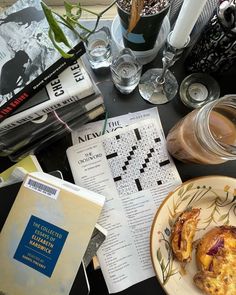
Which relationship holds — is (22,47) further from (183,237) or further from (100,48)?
(183,237)

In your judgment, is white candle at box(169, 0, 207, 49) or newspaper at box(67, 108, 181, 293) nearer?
white candle at box(169, 0, 207, 49)

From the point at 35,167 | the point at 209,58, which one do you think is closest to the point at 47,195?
the point at 35,167

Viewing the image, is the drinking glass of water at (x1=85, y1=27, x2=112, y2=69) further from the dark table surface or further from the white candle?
the white candle

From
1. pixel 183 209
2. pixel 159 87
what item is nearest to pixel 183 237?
pixel 183 209

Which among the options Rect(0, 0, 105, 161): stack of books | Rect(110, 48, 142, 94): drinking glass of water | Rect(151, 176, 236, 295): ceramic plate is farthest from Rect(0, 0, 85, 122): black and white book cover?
Rect(151, 176, 236, 295): ceramic plate

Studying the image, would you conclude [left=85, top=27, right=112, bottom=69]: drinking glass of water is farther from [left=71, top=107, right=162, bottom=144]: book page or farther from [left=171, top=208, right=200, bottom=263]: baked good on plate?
[left=171, top=208, right=200, bottom=263]: baked good on plate

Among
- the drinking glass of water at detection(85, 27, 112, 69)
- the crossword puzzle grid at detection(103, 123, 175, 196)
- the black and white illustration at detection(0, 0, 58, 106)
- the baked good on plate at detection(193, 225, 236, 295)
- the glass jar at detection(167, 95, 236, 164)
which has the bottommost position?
the baked good on plate at detection(193, 225, 236, 295)

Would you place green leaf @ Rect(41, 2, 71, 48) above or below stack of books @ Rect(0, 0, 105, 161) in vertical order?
above
